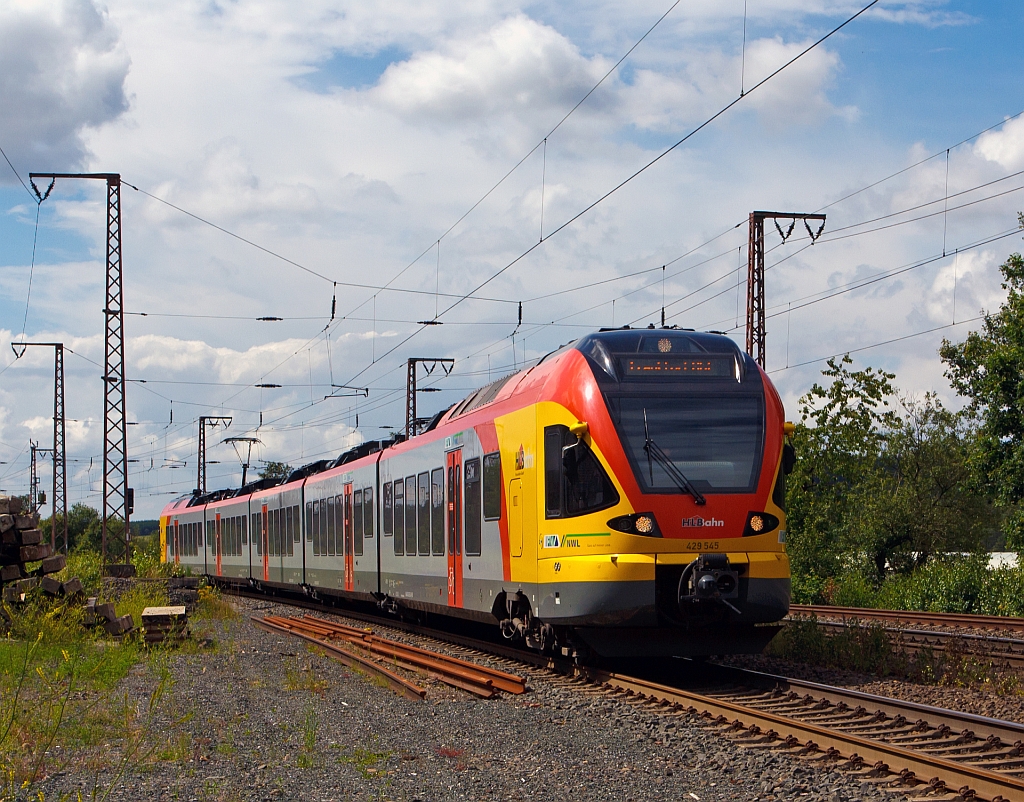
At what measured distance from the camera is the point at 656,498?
11547 millimetres

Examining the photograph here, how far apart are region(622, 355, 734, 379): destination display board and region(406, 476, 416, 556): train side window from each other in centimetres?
697

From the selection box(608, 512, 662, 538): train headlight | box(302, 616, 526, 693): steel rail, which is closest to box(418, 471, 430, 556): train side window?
box(302, 616, 526, 693): steel rail

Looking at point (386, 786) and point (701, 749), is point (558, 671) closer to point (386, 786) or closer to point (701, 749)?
→ point (701, 749)

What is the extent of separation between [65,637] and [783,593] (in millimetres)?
9850

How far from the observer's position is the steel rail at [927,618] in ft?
61.7

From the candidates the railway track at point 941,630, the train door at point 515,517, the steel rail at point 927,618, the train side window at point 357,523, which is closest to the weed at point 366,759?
the train door at point 515,517

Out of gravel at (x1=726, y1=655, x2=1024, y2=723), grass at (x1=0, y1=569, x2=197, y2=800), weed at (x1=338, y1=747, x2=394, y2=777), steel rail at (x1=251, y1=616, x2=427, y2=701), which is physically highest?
grass at (x1=0, y1=569, x2=197, y2=800)

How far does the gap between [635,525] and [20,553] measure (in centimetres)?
1087

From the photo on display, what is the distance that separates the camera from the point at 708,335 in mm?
13008

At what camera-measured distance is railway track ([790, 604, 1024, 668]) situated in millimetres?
14188

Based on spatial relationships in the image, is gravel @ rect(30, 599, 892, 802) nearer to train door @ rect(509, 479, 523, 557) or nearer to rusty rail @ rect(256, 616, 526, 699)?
rusty rail @ rect(256, 616, 526, 699)

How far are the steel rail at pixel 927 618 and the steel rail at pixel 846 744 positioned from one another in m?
8.77

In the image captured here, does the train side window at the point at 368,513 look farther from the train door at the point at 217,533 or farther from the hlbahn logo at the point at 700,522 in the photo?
the train door at the point at 217,533

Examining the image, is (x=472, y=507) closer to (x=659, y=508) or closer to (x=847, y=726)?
(x=659, y=508)
